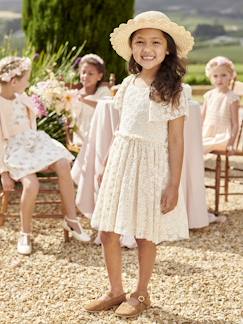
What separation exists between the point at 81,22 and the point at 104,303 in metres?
5.35

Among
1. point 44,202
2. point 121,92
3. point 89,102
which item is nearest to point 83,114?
point 89,102

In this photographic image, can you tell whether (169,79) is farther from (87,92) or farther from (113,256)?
(87,92)

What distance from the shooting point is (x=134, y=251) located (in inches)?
162

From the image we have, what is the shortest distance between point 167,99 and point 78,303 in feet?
3.67

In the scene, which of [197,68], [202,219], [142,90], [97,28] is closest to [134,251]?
[202,219]

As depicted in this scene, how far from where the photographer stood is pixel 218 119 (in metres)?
Result: 5.20

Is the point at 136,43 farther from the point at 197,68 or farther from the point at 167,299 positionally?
the point at 197,68

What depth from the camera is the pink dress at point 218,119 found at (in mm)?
5095

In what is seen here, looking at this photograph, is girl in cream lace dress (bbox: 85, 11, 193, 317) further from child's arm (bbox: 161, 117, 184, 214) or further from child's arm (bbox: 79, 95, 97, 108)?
child's arm (bbox: 79, 95, 97, 108)

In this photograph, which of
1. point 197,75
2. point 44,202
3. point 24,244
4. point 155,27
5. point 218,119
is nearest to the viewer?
point 155,27

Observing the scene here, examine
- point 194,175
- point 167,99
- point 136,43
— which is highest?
point 136,43

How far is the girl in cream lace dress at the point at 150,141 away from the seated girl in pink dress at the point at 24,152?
1.25 m

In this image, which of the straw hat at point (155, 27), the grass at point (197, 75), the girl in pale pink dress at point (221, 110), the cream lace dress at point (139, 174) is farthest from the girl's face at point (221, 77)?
the grass at point (197, 75)

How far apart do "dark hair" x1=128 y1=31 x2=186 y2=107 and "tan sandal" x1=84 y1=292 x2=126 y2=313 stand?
0.97 m
